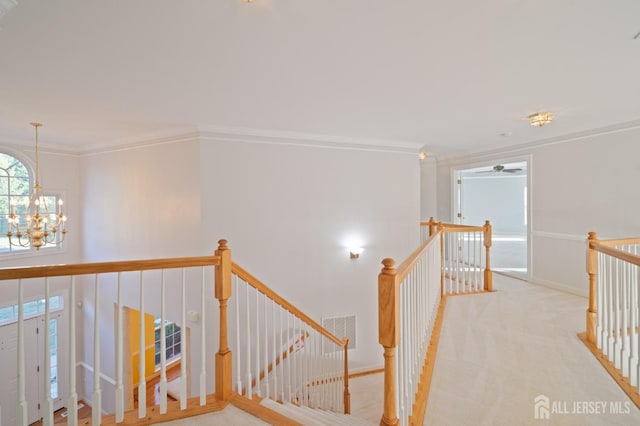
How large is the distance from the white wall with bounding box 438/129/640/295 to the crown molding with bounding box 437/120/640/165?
0.03 metres

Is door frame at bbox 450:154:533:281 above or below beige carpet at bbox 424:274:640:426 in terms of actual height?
above

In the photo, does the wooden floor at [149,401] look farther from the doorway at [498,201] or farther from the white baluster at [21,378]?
the doorway at [498,201]

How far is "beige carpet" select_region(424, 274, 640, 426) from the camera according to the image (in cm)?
190

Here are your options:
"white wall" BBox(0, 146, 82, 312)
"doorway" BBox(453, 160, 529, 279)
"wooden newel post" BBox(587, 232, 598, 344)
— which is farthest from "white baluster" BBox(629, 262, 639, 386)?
"white wall" BBox(0, 146, 82, 312)

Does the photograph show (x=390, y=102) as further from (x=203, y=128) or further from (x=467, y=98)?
(x=203, y=128)

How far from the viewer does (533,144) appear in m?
4.72

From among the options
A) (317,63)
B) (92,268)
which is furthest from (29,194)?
(317,63)

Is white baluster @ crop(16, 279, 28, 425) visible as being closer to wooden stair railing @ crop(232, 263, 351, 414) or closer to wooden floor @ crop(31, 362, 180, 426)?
wooden stair railing @ crop(232, 263, 351, 414)

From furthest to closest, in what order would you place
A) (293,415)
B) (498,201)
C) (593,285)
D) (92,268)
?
(498,201) < (593,285) < (293,415) < (92,268)

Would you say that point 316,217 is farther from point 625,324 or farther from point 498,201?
point 498,201

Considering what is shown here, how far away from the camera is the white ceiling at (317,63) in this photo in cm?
168

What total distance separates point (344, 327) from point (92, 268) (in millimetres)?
3847

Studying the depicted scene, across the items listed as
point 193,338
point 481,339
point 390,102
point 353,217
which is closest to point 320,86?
point 390,102

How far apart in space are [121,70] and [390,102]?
250cm
